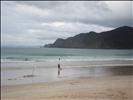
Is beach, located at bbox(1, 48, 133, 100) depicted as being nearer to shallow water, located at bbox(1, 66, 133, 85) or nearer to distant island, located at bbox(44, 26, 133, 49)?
shallow water, located at bbox(1, 66, 133, 85)

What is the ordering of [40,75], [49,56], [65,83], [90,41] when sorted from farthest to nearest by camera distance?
[90,41] → [49,56] → [40,75] → [65,83]

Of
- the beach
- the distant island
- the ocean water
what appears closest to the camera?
the beach

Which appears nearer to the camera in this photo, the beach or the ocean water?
the beach

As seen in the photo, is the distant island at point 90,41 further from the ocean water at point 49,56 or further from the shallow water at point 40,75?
the shallow water at point 40,75

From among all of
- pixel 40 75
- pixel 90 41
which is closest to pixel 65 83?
pixel 40 75

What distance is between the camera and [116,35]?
252ft

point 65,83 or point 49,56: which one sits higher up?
point 49,56

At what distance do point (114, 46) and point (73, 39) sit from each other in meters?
20.4

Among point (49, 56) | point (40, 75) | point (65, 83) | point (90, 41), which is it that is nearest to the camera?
point (65, 83)

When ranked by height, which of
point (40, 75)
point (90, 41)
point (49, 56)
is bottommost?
point (40, 75)

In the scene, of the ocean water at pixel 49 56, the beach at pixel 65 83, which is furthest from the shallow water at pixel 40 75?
the ocean water at pixel 49 56

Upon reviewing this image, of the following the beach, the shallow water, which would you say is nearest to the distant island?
the beach

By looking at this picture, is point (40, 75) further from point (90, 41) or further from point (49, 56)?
point (90, 41)

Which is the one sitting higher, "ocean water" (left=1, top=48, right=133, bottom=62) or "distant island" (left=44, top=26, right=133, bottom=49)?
"distant island" (left=44, top=26, right=133, bottom=49)
